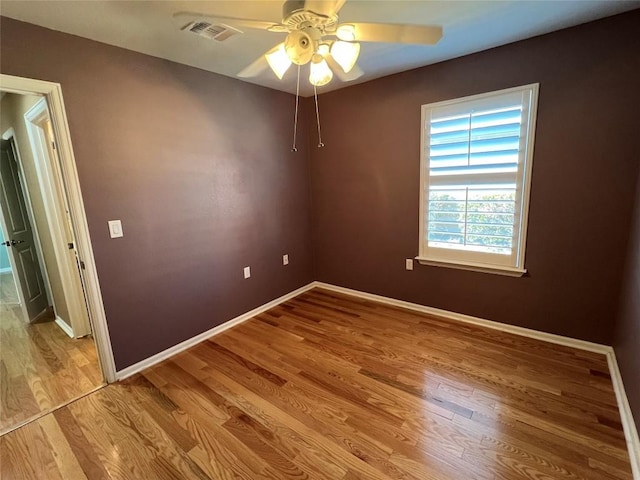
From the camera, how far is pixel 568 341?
237 centimetres

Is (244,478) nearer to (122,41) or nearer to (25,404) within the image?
(25,404)

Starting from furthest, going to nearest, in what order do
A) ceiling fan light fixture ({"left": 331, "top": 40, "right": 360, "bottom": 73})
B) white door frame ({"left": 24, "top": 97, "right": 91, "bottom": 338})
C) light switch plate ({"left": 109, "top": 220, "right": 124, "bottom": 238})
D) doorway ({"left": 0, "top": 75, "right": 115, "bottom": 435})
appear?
white door frame ({"left": 24, "top": 97, "right": 91, "bottom": 338}) → light switch plate ({"left": 109, "top": 220, "right": 124, "bottom": 238}) → doorway ({"left": 0, "top": 75, "right": 115, "bottom": 435}) → ceiling fan light fixture ({"left": 331, "top": 40, "right": 360, "bottom": 73})

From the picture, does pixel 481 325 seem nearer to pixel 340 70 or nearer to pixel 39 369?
pixel 340 70

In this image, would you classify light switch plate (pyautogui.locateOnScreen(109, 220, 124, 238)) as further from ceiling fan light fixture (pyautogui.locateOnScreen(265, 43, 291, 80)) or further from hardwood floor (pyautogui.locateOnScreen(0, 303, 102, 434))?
ceiling fan light fixture (pyautogui.locateOnScreen(265, 43, 291, 80))

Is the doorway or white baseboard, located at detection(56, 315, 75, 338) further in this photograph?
white baseboard, located at detection(56, 315, 75, 338)

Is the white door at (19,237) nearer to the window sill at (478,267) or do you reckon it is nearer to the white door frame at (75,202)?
the white door frame at (75,202)

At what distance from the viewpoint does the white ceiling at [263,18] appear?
64.4 inches

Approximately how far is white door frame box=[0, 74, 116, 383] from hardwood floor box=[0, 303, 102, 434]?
0.27 meters

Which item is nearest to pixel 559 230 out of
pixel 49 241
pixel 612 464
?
pixel 612 464

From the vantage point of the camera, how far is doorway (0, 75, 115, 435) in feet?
6.30

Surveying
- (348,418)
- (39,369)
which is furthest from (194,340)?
(348,418)

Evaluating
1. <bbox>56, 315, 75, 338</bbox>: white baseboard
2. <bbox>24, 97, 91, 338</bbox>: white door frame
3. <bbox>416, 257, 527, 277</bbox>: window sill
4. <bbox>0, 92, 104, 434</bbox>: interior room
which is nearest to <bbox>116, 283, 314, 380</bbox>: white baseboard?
<bbox>0, 92, 104, 434</bbox>: interior room

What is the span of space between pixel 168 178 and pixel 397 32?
1.96 meters

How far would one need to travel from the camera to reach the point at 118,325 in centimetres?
219
